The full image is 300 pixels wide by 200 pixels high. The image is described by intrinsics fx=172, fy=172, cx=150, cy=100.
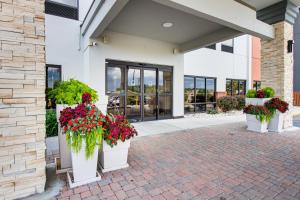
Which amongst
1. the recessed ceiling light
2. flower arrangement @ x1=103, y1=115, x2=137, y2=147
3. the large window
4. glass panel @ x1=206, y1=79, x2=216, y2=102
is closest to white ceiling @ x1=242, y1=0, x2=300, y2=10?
the recessed ceiling light

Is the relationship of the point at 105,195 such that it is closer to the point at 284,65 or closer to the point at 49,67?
the point at 49,67

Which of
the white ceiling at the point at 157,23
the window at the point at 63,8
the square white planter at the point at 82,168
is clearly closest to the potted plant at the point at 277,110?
the white ceiling at the point at 157,23

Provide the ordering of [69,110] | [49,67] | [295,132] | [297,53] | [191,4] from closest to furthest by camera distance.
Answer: [69,110], [191,4], [295,132], [49,67], [297,53]

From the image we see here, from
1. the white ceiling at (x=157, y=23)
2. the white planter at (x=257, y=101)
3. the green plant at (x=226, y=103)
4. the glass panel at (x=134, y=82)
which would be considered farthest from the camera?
the green plant at (x=226, y=103)

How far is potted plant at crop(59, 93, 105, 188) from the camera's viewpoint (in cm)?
228

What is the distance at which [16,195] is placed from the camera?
2.04 meters

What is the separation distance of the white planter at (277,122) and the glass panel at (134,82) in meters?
4.66

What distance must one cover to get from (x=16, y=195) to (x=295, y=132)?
23.2 ft

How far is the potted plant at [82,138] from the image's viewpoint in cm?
228

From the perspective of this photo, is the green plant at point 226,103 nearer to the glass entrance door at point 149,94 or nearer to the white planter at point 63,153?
the glass entrance door at point 149,94

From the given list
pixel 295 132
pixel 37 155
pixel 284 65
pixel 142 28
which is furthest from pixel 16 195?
pixel 284 65

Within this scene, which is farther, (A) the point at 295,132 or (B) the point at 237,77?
(B) the point at 237,77

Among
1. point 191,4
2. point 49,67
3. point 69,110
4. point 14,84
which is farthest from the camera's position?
point 49,67

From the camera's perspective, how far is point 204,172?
107 inches
